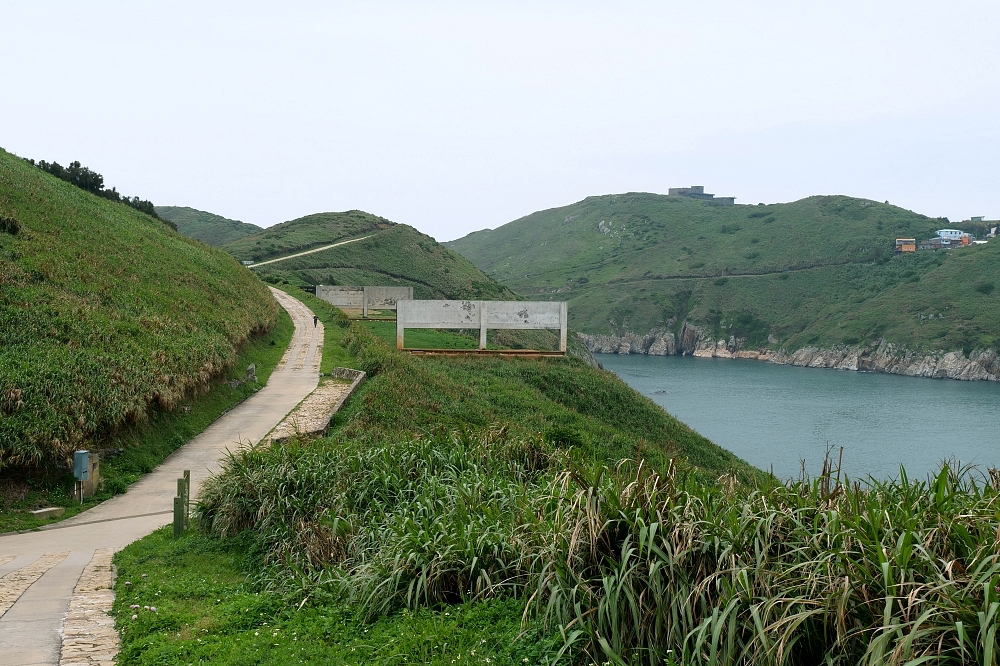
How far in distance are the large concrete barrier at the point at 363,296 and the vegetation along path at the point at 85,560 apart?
3427 cm

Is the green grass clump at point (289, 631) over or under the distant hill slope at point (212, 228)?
under

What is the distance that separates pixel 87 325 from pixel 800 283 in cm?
14136

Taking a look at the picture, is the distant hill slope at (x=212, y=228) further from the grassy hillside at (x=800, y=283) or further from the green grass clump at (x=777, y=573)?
the green grass clump at (x=777, y=573)

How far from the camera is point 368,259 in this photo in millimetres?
90688

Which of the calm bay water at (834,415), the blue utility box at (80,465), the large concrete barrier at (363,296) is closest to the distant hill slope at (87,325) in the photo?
the blue utility box at (80,465)

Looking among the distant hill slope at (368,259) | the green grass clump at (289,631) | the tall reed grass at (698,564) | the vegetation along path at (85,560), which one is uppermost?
the distant hill slope at (368,259)

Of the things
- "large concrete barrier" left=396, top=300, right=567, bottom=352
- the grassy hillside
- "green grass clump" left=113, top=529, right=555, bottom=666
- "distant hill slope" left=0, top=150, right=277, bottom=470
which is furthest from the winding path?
"green grass clump" left=113, top=529, right=555, bottom=666

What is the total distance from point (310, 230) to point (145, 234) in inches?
2784

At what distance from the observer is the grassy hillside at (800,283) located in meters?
111

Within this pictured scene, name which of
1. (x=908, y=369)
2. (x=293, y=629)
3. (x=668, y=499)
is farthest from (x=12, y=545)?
(x=908, y=369)

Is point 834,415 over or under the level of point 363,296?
under

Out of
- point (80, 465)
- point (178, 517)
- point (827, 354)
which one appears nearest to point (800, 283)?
point (827, 354)

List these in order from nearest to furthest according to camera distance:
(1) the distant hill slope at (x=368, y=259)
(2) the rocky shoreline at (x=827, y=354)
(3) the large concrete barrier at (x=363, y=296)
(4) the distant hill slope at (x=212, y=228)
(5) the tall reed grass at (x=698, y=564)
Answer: (5) the tall reed grass at (x=698, y=564) < (3) the large concrete barrier at (x=363, y=296) < (1) the distant hill slope at (x=368, y=259) < (2) the rocky shoreline at (x=827, y=354) < (4) the distant hill slope at (x=212, y=228)

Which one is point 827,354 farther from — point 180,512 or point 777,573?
point 777,573
